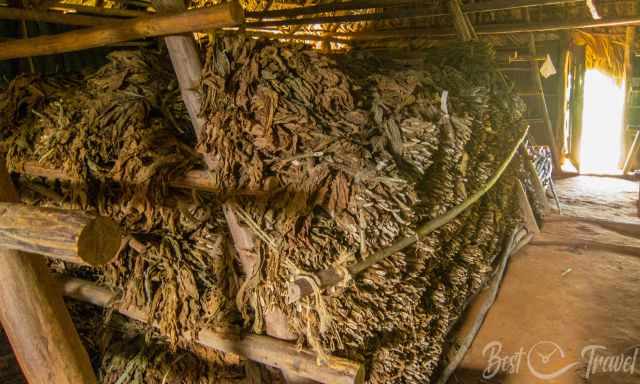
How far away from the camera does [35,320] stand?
1595 mm

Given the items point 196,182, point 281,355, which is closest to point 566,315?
point 281,355

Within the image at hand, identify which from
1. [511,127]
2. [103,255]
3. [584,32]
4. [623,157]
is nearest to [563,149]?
[623,157]

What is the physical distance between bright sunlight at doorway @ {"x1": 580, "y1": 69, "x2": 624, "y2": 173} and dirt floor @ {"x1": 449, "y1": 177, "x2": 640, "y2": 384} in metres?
5.21

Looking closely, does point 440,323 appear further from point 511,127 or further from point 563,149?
point 563,149

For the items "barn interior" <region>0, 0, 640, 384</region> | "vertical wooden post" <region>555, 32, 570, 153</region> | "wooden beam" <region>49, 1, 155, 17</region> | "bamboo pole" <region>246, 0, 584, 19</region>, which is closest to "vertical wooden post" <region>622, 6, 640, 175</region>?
"vertical wooden post" <region>555, 32, 570, 153</region>

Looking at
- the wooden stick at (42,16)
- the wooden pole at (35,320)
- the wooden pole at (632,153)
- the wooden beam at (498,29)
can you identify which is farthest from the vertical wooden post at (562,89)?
the wooden pole at (35,320)

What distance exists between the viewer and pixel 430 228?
318cm

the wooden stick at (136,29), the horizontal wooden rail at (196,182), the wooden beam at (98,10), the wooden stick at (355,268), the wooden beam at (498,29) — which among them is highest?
the wooden beam at (98,10)

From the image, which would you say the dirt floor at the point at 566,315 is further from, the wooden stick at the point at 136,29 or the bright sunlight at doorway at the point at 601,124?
the bright sunlight at doorway at the point at 601,124

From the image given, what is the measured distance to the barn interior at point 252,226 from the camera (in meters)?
2.11

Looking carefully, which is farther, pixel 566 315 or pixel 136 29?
pixel 566 315

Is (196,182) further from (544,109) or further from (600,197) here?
(544,109)

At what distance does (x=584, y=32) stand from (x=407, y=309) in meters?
10.2

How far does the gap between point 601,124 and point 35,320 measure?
13.3 m
